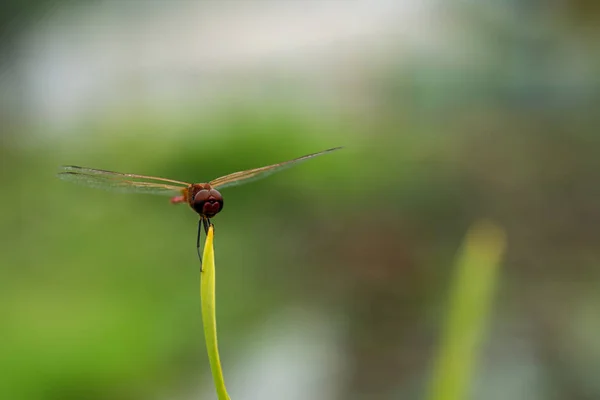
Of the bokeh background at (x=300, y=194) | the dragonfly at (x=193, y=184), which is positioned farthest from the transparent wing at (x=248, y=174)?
the bokeh background at (x=300, y=194)

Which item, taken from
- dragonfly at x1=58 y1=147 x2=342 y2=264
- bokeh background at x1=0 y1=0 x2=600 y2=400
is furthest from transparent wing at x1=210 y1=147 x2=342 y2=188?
bokeh background at x1=0 y1=0 x2=600 y2=400

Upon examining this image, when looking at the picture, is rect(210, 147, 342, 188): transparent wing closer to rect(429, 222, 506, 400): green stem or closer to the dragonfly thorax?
the dragonfly thorax

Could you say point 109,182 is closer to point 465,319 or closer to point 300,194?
point 465,319

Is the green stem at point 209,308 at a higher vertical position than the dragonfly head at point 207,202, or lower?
lower

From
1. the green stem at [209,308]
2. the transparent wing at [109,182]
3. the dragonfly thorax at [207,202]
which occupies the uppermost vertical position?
the transparent wing at [109,182]

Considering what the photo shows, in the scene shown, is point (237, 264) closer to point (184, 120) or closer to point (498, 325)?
point (498, 325)

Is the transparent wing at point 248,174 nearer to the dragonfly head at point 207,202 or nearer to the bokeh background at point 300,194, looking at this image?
the dragonfly head at point 207,202
